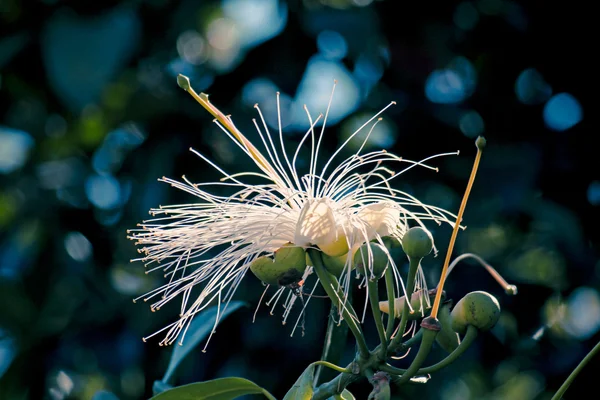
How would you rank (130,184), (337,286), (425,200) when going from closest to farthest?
1. (337,286)
2. (425,200)
3. (130,184)

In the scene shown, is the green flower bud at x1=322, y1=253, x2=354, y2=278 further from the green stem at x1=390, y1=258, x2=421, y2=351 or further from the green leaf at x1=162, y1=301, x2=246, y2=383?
the green leaf at x1=162, y1=301, x2=246, y2=383

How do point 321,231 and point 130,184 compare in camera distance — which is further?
point 130,184

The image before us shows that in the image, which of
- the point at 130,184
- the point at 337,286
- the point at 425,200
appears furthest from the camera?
the point at 130,184

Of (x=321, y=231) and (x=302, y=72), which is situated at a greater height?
(x=321, y=231)

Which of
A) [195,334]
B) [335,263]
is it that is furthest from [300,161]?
[335,263]

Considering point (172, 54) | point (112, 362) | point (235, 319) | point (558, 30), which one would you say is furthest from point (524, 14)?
point (112, 362)

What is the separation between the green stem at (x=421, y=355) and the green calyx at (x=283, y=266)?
23 cm

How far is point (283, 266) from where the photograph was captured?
1.15 m

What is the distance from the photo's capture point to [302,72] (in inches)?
89.1

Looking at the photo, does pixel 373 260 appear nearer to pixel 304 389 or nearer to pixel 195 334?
pixel 304 389

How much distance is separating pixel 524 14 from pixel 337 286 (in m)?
1.45

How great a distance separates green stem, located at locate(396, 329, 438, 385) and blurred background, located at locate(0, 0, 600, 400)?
1.02 m

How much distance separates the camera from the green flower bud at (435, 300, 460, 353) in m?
1.10

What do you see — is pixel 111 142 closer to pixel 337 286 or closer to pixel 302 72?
pixel 302 72
